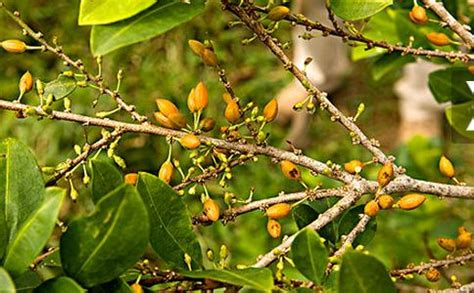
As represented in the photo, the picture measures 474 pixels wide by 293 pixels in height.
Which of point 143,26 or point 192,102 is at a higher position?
point 143,26

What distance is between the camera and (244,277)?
0.42 meters

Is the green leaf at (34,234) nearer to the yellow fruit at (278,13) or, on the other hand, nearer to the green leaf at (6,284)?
the green leaf at (6,284)

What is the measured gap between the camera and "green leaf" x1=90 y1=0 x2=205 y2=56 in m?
0.43

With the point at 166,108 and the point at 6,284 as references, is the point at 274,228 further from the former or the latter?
the point at 6,284

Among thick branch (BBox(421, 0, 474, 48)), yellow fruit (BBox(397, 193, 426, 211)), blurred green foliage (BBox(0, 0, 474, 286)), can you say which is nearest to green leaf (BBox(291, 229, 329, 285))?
yellow fruit (BBox(397, 193, 426, 211))

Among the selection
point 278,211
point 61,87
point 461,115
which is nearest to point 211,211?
point 278,211

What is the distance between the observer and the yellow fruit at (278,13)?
0.53m

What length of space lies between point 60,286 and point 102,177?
0.22 feet

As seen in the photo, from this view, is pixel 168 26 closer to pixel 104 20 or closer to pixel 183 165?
pixel 104 20

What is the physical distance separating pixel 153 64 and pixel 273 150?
1.73 meters

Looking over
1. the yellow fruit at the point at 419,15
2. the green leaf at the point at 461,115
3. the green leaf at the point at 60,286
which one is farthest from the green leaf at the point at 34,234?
the green leaf at the point at 461,115

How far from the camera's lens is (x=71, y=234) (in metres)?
0.41

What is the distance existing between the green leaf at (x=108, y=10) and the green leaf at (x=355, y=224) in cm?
25

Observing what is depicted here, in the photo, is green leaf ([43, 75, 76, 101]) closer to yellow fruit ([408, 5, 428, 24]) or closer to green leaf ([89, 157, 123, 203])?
green leaf ([89, 157, 123, 203])
